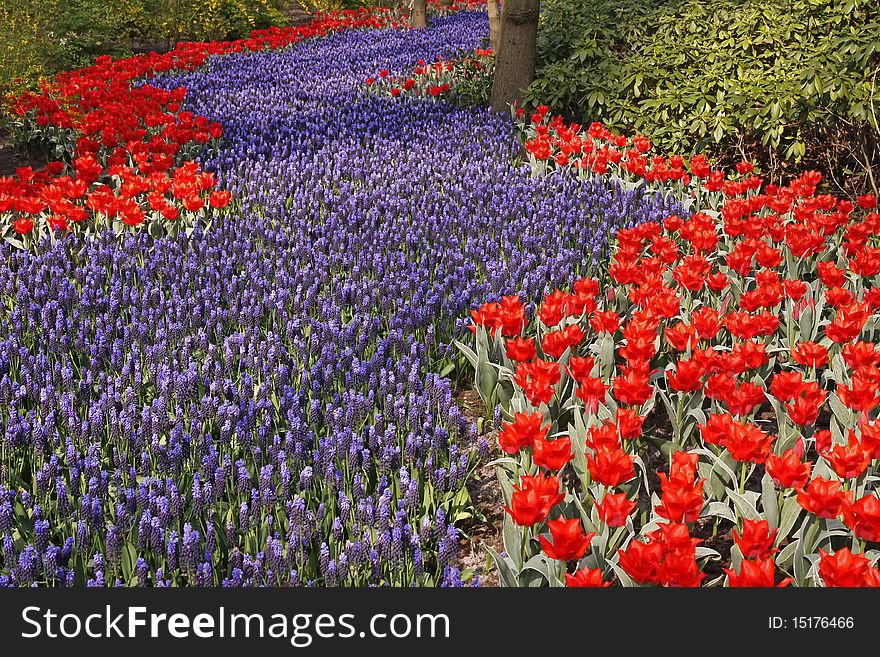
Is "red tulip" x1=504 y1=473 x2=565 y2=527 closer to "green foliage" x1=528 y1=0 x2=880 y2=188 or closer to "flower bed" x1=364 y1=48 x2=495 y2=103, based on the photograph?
"green foliage" x1=528 y1=0 x2=880 y2=188

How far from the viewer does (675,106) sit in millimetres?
8094

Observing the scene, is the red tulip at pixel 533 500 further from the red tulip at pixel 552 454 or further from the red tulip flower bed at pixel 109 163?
the red tulip flower bed at pixel 109 163

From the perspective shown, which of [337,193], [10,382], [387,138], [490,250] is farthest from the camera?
[387,138]

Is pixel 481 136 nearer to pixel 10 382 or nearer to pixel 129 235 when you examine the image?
pixel 129 235

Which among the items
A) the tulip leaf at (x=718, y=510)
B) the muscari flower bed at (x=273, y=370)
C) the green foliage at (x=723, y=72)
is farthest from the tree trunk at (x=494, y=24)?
the tulip leaf at (x=718, y=510)

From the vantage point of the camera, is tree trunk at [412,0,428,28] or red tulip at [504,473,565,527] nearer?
red tulip at [504,473,565,527]

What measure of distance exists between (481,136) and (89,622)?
7.11m

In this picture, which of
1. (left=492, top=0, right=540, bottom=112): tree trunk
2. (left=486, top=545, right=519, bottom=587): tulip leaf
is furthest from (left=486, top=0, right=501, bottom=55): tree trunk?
(left=486, top=545, right=519, bottom=587): tulip leaf

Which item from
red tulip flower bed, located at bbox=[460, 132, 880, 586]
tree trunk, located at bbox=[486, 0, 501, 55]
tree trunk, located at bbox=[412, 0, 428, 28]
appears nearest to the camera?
red tulip flower bed, located at bbox=[460, 132, 880, 586]

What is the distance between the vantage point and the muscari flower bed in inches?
111

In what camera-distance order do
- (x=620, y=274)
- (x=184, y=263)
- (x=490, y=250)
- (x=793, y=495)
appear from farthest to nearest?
(x=490, y=250) → (x=184, y=263) → (x=620, y=274) → (x=793, y=495)

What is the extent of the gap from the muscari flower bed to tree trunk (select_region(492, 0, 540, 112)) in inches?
85.9

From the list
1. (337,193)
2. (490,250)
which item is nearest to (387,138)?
(337,193)

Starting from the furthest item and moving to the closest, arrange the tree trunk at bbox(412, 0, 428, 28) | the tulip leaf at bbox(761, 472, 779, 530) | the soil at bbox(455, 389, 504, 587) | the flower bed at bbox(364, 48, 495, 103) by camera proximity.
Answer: the tree trunk at bbox(412, 0, 428, 28), the flower bed at bbox(364, 48, 495, 103), the soil at bbox(455, 389, 504, 587), the tulip leaf at bbox(761, 472, 779, 530)
